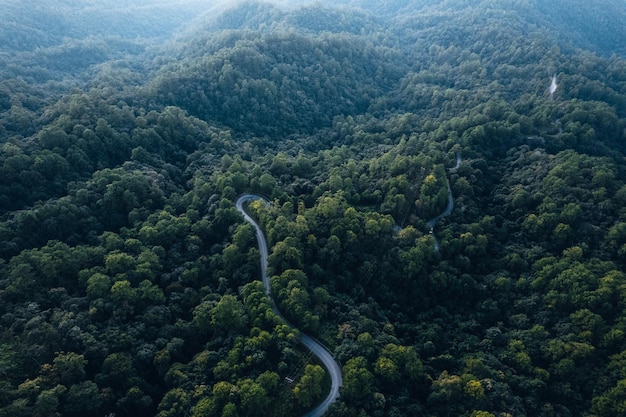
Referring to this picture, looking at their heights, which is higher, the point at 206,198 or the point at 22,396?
the point at 206,198

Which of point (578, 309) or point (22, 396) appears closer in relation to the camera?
point (22, 396)

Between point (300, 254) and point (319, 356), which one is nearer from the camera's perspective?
point (319, 356)

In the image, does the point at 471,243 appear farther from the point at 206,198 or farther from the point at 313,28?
the point at 313,28

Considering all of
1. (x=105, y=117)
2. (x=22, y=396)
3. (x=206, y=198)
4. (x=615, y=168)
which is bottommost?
(x=22, y=396)

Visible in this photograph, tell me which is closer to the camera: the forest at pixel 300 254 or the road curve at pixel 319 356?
the road curve at pixel 319 356

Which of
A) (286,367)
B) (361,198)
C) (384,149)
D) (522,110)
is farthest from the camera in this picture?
(522,110)

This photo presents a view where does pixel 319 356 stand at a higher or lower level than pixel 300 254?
lower

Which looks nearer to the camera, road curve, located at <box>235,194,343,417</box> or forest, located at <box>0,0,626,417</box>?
road curve, located at <box>235,194,343,417</box>

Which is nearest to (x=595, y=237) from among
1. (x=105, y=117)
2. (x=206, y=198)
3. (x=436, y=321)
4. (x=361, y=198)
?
(x=436, y=321)
